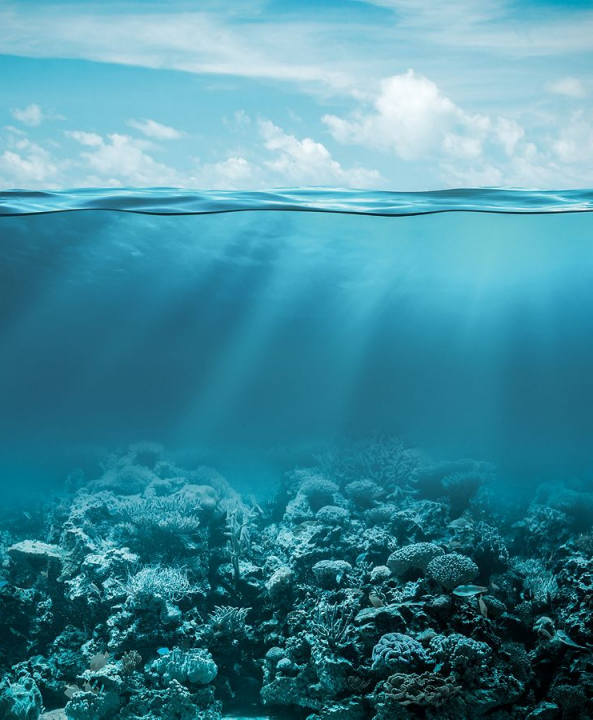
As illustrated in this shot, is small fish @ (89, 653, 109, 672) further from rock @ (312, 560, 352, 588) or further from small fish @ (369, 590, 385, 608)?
small fish @ (369, 590, 385, 608)

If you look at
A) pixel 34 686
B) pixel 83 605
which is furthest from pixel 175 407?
pixel 34 686

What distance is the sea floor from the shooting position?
14.0ft

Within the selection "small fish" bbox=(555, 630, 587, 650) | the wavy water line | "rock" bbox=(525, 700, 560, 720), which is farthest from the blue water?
"rock" bbox=(525, 700, 560, 720)

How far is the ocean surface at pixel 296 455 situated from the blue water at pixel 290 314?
37 mm

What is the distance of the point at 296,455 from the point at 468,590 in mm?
1911

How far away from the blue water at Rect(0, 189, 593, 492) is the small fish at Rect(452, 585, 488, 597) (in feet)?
6.43

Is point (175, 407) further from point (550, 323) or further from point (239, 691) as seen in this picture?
point (550, 323)

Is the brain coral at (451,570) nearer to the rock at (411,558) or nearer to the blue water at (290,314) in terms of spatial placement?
the rock at (411,558)

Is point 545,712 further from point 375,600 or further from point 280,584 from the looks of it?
point 280,584

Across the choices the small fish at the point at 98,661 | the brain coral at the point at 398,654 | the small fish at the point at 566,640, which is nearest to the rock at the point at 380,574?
the brain coral at the point at 398,654

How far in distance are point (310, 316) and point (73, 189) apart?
3461mm

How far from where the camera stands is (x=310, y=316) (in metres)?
7.79

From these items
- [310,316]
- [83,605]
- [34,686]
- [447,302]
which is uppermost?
[447,302]

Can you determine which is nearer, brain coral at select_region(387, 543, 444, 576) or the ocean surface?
the ocean surface
